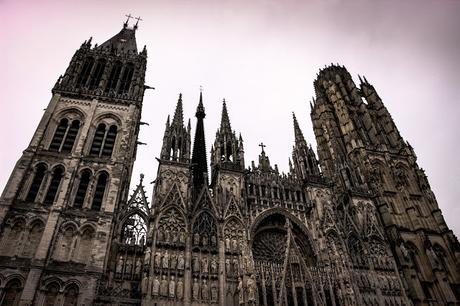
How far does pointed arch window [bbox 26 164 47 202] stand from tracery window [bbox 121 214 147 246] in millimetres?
5800

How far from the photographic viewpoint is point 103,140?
26250 millimetres

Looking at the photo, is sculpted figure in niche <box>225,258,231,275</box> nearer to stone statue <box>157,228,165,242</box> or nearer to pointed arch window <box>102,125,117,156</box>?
stone statue <box>157,228,165,242</box>

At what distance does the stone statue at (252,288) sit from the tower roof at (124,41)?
25.4 m

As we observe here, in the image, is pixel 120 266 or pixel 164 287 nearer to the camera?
pixel 164 287

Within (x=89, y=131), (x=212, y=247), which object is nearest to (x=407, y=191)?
(x=212, y=247)

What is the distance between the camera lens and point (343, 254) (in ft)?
82.1

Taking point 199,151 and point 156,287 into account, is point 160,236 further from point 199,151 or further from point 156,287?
point 199,151

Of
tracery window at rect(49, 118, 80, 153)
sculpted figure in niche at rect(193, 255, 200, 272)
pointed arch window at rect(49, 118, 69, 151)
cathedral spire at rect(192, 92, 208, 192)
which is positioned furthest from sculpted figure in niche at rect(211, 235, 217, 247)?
cathedral spire at rect(192, 92, 208, 192)

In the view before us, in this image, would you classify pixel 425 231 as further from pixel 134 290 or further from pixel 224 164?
pixel 134 290

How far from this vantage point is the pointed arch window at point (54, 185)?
72.5 ft

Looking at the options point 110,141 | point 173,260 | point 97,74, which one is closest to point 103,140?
point 110,141

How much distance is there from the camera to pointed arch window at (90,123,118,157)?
25719mm

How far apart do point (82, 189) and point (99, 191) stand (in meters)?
1.08

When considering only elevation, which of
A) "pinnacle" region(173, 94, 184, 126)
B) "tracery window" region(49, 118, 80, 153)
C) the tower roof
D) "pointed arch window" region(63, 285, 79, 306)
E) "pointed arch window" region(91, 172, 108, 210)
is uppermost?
the tower roof
